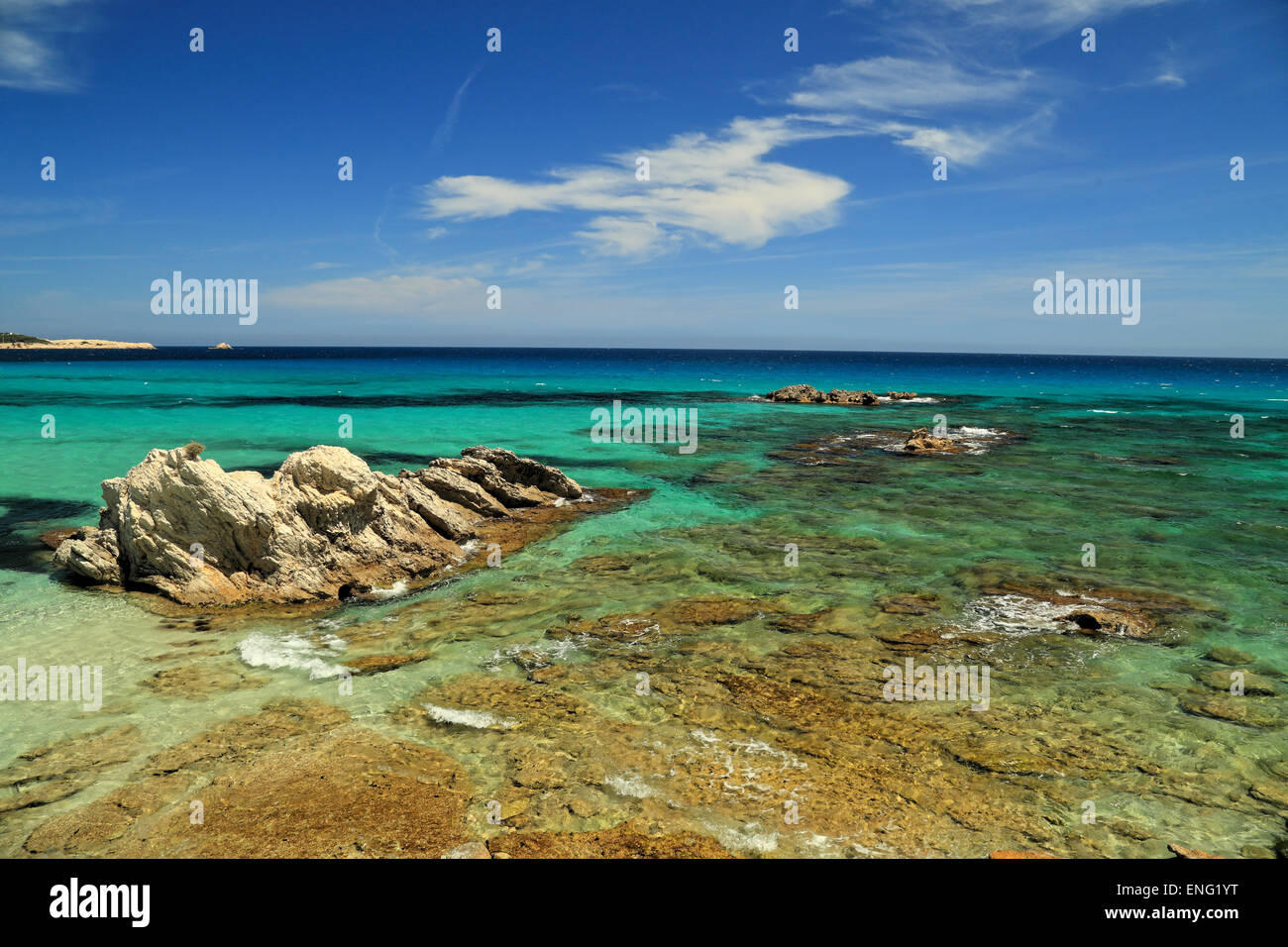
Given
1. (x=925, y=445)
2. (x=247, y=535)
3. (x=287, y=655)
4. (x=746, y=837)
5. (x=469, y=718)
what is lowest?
(x=746, y=837)

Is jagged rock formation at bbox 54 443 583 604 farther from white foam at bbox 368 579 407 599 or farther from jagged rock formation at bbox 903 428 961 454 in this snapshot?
jagged rock formation at bbox 903 428 961 454

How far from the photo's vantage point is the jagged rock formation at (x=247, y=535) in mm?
13438

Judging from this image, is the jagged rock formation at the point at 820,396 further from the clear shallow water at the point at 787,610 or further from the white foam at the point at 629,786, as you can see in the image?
the white foam at the point at 629,786

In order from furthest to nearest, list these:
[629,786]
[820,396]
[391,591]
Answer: [820,396], [391,591], [629,786]

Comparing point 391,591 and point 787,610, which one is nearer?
point 787,610

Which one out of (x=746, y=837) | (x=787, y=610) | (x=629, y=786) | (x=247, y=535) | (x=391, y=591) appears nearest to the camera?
(x=746, y=837)

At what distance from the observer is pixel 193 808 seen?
677 centimetres

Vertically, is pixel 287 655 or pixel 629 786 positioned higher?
pixel 287 655

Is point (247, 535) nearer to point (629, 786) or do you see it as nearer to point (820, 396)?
point (629, 786)

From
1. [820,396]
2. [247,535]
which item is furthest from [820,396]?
[247,535]

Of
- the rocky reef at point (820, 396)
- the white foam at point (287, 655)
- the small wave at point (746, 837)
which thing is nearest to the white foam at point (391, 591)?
the white foam at point (287, 655)

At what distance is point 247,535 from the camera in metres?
13.7
